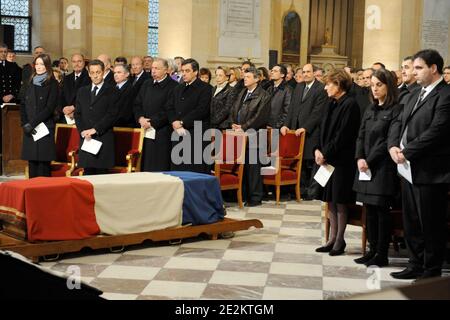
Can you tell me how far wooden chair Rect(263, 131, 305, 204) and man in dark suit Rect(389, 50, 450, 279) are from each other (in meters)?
4.24

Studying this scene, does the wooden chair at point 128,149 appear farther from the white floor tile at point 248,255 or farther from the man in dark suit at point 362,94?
the man in dark suit at point 362,94

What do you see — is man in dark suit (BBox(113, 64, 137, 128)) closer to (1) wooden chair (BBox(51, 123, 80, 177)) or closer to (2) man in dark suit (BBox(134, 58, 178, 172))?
(2) man in dark suit (BBox(134, 58, 178, 172))

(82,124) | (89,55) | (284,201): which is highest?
(89,55)

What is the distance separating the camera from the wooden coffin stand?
6.30m

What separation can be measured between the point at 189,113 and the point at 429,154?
13.7ft

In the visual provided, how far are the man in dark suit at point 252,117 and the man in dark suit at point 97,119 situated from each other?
1850 millimetres

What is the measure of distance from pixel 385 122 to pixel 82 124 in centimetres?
405

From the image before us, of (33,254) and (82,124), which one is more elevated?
(82,124)

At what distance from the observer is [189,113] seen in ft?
30.8
